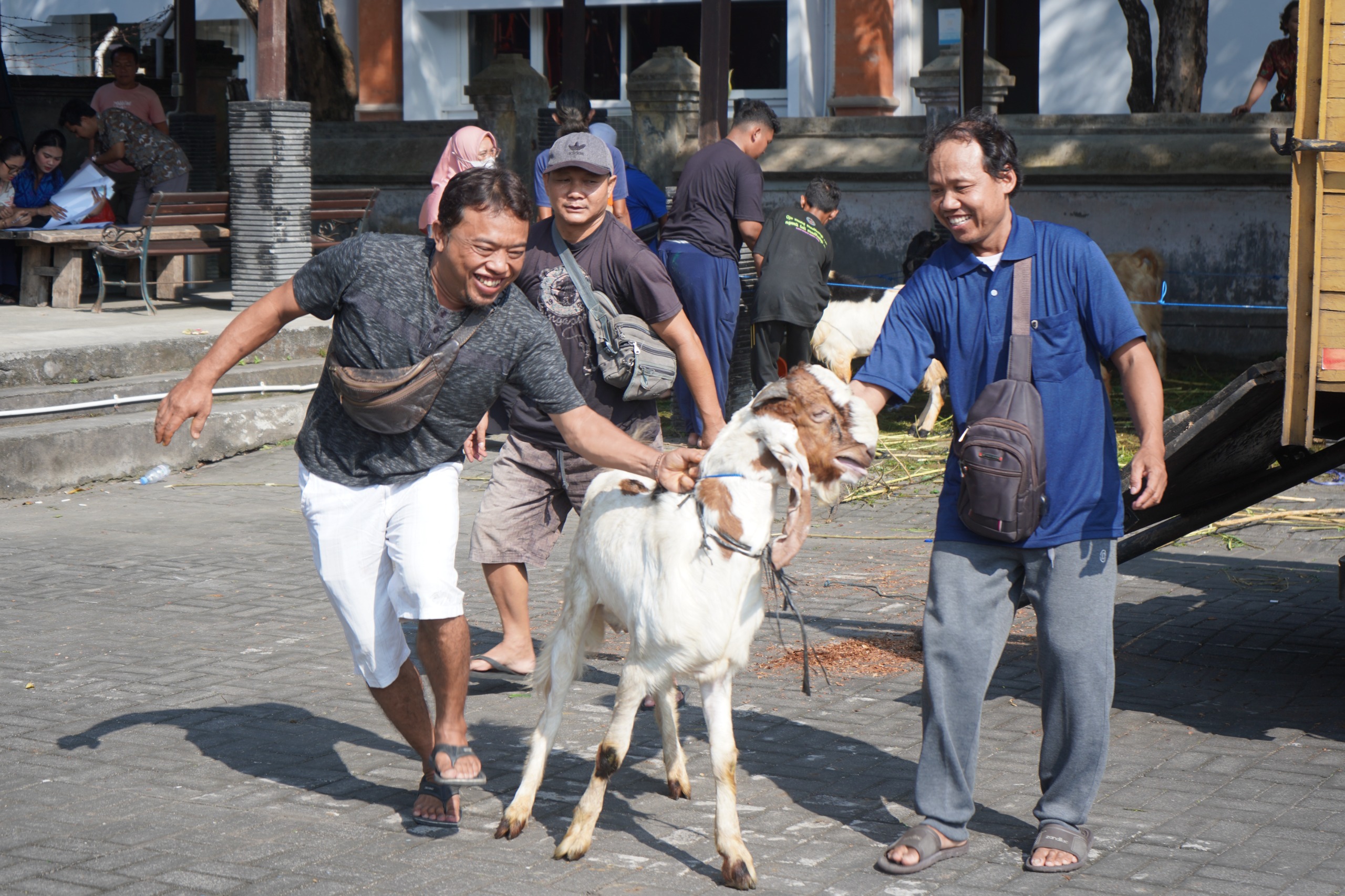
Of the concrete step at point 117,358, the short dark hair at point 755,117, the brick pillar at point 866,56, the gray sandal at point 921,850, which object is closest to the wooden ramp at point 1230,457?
the gray sandal at point 921,850

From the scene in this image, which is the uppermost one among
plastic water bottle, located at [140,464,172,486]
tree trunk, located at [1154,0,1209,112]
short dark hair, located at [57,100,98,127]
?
tree trunk, located at [1154,0,1209,112]

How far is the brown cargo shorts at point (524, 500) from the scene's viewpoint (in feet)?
17.9

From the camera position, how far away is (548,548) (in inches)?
220

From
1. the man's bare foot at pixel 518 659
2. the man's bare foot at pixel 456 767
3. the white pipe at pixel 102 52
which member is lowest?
the man's bare foot at pixel 518 659

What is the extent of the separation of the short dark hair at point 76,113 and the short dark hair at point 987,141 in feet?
40.1

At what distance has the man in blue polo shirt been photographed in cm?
390

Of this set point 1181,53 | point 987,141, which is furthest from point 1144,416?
point 1181,53

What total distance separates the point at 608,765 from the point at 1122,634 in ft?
10.5

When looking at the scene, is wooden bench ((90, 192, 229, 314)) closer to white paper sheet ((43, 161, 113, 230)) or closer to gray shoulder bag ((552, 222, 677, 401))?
white paper sheet ((43, 161, 113, 230))

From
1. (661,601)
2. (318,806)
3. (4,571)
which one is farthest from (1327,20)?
(4,571)

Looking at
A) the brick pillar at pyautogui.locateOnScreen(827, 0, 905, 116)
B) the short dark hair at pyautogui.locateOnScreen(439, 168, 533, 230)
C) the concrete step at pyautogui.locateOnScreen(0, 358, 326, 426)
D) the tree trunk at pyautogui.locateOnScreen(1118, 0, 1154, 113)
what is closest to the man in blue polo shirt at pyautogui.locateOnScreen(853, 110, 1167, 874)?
the short dark hair at pyautogui.locateOnScreen(439, 168, 533, 230)

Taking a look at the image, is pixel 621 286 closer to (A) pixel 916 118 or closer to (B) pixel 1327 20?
(B) pixel 1327 20

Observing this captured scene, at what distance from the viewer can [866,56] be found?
2083 centimetres

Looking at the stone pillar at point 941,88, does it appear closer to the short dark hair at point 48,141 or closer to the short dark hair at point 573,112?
the short dark hair at point 573,112
